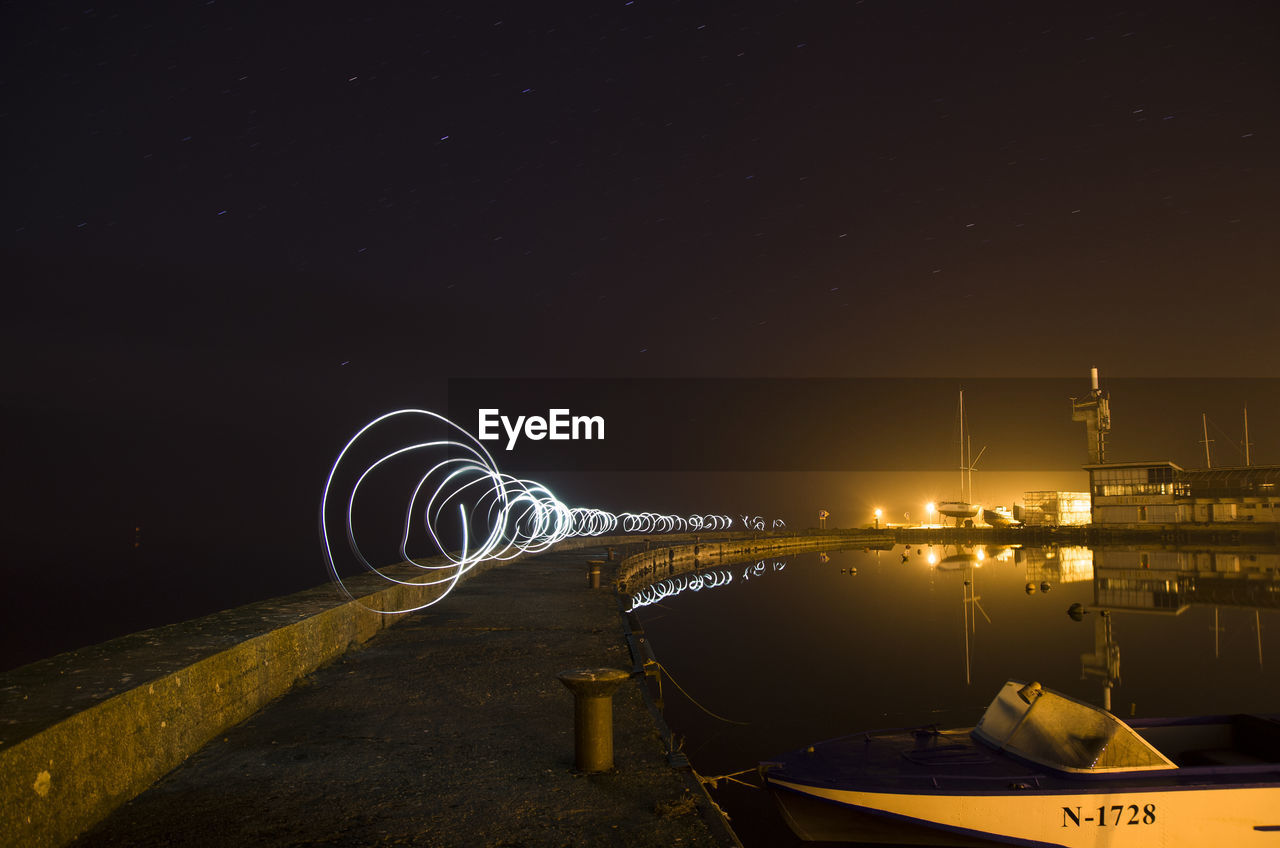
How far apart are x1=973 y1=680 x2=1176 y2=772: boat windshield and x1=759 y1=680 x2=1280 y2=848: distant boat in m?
0.01

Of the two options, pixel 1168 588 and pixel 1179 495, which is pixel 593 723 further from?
pixel 1179 495

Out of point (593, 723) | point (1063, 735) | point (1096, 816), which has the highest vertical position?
point (593, 723)

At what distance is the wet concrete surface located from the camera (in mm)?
5746

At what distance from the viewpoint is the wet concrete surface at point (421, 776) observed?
575 centimetres

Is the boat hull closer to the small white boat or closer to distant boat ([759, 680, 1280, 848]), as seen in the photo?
distant boat ([759, 680, 1280, 848])

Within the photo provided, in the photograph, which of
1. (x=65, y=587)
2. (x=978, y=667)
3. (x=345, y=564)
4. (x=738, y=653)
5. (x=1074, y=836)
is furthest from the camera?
(x=345, y=564)

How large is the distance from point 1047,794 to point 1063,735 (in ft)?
2.82

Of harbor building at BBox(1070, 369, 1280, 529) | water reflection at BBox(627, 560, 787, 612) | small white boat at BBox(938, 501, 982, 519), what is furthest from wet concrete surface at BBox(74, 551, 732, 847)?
→ small white boat at BBox(938, 501, 982, 519)

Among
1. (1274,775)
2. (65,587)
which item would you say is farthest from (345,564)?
(1274,775)

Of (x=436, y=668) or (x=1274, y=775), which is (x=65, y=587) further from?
(x=1274, y=775)

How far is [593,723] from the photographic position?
7.05 meters

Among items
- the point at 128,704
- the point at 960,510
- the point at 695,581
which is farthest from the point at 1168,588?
the point at 960,510

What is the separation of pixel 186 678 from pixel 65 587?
10854 centimetres

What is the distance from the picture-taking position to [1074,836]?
28.0 feet
